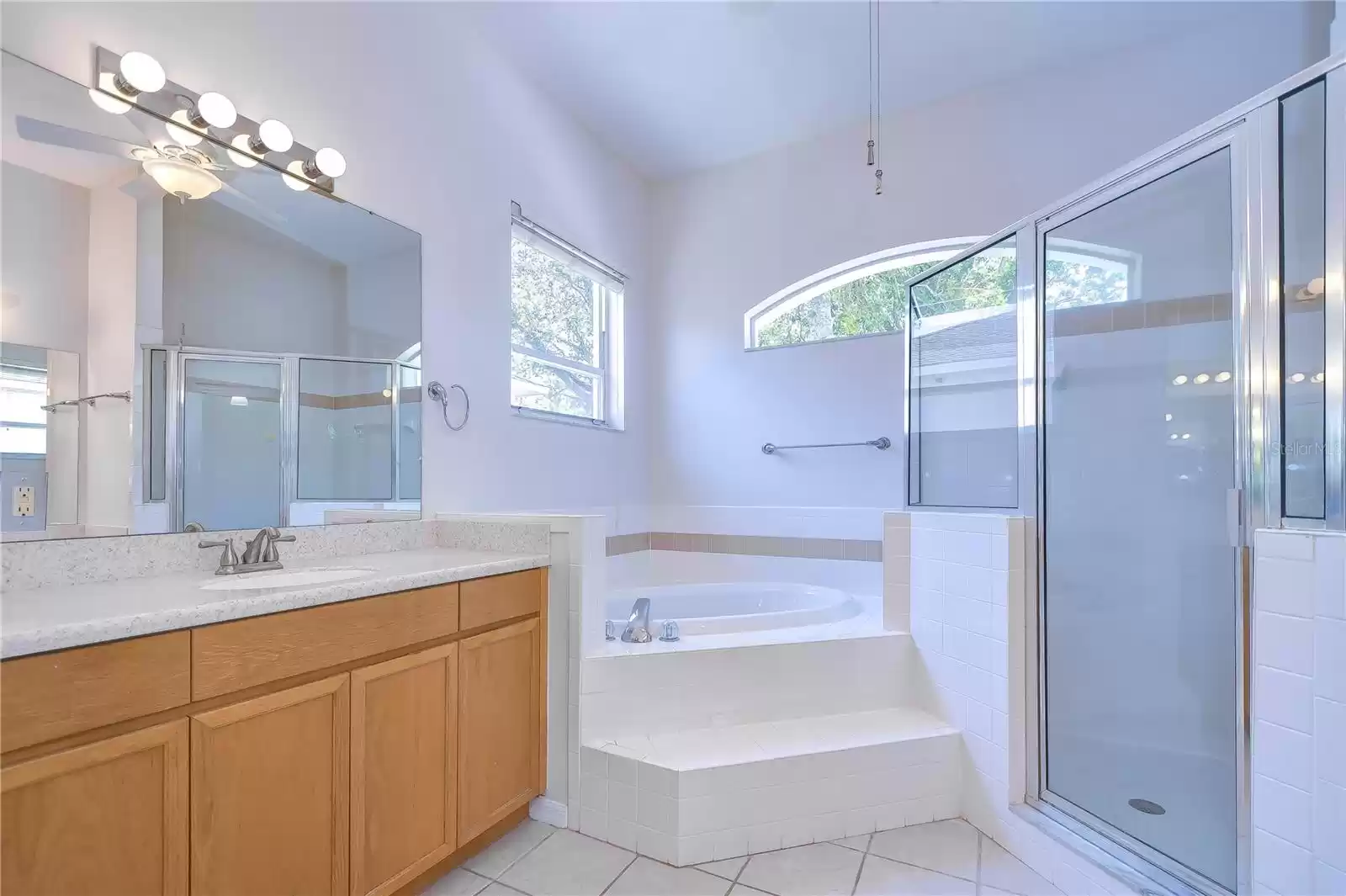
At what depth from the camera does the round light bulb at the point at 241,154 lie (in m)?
1.75

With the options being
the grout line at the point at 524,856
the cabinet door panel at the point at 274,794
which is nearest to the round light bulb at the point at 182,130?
the cabinet door panel at the point at 274,794

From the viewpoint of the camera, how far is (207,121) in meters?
1.67

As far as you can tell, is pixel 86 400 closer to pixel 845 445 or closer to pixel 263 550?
pixel 263 550

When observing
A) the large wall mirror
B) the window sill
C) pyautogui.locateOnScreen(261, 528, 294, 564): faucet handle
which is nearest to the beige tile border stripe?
the window sill

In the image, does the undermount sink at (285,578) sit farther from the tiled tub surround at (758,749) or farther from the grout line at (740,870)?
the grout line at (740,870)

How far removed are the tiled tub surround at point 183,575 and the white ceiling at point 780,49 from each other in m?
2.12

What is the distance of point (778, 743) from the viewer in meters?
1.97

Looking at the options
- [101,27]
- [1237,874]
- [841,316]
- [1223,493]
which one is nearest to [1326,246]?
[1223,493]

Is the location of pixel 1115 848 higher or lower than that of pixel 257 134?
lower

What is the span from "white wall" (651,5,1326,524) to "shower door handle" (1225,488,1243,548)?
168 cm

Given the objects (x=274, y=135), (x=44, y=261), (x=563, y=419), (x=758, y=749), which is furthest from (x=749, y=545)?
(x=44, y=261)

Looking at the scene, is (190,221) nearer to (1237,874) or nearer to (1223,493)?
(1223,493)

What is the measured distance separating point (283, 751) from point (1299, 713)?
2040 mm

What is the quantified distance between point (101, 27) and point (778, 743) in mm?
2677
